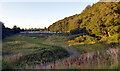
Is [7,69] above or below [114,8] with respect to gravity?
below

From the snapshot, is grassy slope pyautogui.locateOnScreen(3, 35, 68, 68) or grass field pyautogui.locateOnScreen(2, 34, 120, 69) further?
grassy slope pyautogui.locateOnScreen(3, 35, 68, 68)

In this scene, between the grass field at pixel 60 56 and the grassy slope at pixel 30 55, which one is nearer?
the grass field at pixel 60 56

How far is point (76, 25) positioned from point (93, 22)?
1134 cm

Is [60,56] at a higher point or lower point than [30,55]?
lower

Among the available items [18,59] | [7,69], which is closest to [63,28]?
[18,59]

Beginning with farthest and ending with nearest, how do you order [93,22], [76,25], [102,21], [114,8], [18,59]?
[76,25] < [93,22] < [102,21] < [114,8] < [18,59]

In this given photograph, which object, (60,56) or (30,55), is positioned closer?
(30,55)

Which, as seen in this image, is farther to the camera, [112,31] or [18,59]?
[112,31]

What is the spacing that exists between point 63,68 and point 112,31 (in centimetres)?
2062

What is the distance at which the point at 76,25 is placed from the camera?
119 ft

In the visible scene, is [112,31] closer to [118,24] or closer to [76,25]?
[118,24]

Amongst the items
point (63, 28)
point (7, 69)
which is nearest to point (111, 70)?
point (7, 69)

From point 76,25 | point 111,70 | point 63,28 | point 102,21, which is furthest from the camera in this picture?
point 63,28

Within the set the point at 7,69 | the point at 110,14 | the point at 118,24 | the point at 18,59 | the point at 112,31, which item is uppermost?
the point at 110,14
